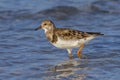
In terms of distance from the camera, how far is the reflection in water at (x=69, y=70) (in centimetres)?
842

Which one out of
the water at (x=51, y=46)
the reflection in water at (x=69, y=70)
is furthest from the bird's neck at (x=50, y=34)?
the reflection in water at (x=69, y=70)

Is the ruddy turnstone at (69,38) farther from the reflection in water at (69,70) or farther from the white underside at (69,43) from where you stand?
the reflection in water at (69,70)

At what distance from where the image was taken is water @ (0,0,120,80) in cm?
868

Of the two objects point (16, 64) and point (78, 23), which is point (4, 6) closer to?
point (78, 23)

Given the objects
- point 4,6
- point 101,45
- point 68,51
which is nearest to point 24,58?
point 68,51

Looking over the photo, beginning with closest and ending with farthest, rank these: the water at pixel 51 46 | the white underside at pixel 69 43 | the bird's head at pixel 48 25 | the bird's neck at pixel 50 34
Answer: the water at pixel 51 46 < the white underside at pixel 69 43 < the bird's neck at pixel 50 34 < the bird's head at pixel 48 25

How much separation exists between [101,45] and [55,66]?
1.73m

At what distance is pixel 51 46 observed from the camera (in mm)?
10562

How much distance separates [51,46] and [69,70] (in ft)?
5.75

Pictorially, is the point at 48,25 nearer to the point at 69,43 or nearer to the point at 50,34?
the point at 50,34

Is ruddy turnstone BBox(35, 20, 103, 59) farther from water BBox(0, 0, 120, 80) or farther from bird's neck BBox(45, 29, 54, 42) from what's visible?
water BBox(0, 0, 120, 80)

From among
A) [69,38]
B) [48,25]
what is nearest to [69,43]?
[69,38]

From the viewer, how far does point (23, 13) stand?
13133 mm

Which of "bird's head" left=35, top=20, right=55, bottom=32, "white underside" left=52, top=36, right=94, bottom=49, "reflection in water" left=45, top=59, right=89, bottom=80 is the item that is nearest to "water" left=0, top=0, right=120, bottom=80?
"reflection in water" left=45, top=59, right=89, bottom=80
